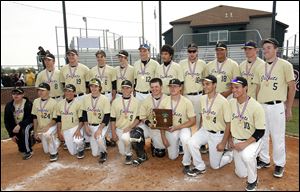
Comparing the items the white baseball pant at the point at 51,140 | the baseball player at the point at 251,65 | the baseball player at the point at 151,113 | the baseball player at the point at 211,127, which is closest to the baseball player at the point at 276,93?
the baseball player at the point at 251,65

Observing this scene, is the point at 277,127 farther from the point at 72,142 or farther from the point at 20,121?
the point at 20,121

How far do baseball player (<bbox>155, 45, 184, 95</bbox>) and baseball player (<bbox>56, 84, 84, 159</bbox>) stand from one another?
1986mm

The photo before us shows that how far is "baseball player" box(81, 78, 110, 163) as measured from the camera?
6.23m

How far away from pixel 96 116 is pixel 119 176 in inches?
64.6

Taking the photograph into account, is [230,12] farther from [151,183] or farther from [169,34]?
[151,183]

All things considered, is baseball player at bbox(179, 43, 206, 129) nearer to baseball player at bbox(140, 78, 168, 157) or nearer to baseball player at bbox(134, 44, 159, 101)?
baseball player at bbox(140, 78, 168, 157)

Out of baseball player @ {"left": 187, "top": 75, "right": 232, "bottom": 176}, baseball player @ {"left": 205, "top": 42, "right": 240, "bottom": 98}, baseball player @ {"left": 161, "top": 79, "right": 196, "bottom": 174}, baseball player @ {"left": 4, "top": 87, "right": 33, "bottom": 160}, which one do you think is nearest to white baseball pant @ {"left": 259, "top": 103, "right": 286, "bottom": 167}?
baseball player @ {"left": 187, "top": 75, "right": 232, "bottom": 176}

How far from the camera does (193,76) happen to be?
20.6 feet

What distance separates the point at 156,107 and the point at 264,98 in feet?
6.84

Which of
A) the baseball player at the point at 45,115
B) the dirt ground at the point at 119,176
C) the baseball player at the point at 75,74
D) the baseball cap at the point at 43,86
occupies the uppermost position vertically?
the baseball player at the point at 75,74

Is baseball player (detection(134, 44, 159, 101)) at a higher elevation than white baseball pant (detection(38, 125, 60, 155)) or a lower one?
higher

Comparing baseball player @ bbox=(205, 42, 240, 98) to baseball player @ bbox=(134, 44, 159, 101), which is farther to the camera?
baseball player @ bbox=(134, 44, 159, 101)

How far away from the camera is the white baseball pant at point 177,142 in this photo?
215 inches

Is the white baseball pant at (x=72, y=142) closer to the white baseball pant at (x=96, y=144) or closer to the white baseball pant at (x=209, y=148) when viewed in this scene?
the white baseball pant at (x=96, y=144)
